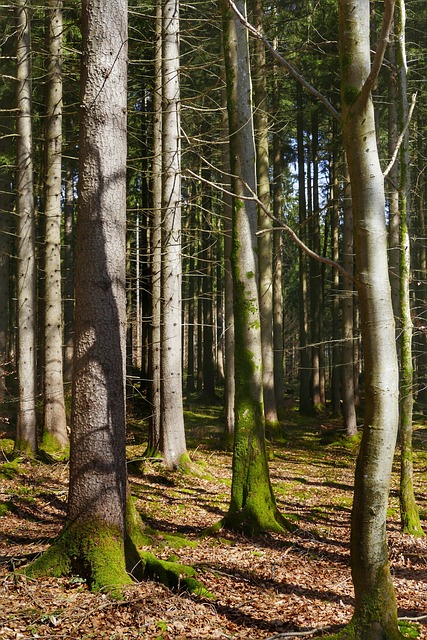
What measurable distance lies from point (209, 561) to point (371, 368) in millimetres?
3851

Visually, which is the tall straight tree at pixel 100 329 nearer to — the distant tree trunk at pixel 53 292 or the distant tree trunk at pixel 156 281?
the distant tree trunk at pixel 156 281

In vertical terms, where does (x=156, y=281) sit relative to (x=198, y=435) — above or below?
above

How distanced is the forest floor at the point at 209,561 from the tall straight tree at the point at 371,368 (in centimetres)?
68

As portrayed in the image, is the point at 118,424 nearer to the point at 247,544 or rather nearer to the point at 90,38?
the point at 247,544

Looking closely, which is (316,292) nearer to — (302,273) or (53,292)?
(302,273)

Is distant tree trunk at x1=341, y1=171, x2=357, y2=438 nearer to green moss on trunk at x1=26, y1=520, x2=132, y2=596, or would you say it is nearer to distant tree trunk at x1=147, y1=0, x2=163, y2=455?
distant tree trunk at x1=147, y1=0, x2=163, y2=455

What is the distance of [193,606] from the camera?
512cm

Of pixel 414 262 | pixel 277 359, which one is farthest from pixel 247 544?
pixel 414 262

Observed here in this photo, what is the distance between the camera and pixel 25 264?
12.3m

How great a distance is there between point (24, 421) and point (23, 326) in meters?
1.86

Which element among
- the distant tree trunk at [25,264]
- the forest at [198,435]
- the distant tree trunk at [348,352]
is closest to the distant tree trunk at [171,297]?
the forest at [198,435]

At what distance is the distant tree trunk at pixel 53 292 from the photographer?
12773mm

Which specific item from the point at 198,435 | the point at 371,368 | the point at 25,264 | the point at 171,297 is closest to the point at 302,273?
the point at 198,435

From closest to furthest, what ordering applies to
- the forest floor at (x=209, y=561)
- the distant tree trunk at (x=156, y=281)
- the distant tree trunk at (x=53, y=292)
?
1. the forest floor at (x=209, y=561)
2. the distant tree trunk at (x=156, y=281)
3. the distant tree trunk at (x=53, y=292)
